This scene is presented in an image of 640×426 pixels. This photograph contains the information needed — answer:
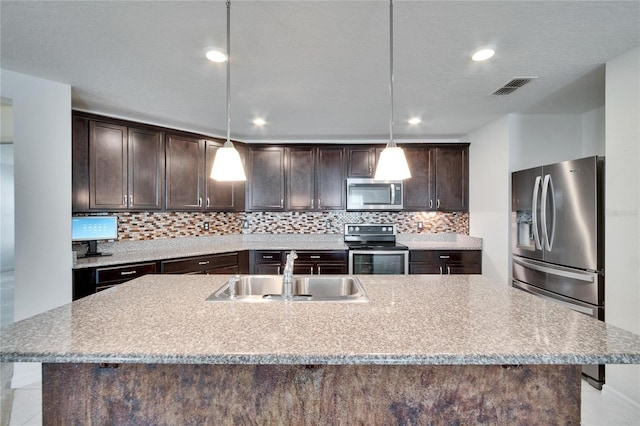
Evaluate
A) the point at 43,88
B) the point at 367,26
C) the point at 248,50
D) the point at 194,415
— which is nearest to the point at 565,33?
the point at 367,26

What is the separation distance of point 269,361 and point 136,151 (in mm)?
3116

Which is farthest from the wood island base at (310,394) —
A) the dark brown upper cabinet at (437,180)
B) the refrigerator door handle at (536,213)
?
the dark brown upper cabinet at (437,180)

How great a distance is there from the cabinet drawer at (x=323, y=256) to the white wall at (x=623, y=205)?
240 cm

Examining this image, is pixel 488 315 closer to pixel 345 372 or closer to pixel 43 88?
pixel 345 372

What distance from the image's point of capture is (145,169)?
133 inches

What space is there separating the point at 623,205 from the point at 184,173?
12.8 ft

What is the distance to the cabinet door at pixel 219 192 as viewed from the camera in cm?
389

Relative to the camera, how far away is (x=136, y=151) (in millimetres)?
3316

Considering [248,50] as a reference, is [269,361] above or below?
below

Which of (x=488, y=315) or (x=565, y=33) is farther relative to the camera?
(x=565, y=33)

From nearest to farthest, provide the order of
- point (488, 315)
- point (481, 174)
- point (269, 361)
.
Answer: point (269, 361), point (488, 315), point (481, 174)

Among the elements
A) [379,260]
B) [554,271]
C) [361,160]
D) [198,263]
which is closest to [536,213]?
[554,271]

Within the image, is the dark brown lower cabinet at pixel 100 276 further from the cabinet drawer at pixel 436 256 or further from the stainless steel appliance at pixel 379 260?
the cabinet drawer at pixel 436 256

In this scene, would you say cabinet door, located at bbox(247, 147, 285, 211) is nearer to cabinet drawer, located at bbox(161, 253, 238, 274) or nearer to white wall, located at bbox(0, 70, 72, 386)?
cabinet drawer, located at bbox(161, 253, 238, 274)
